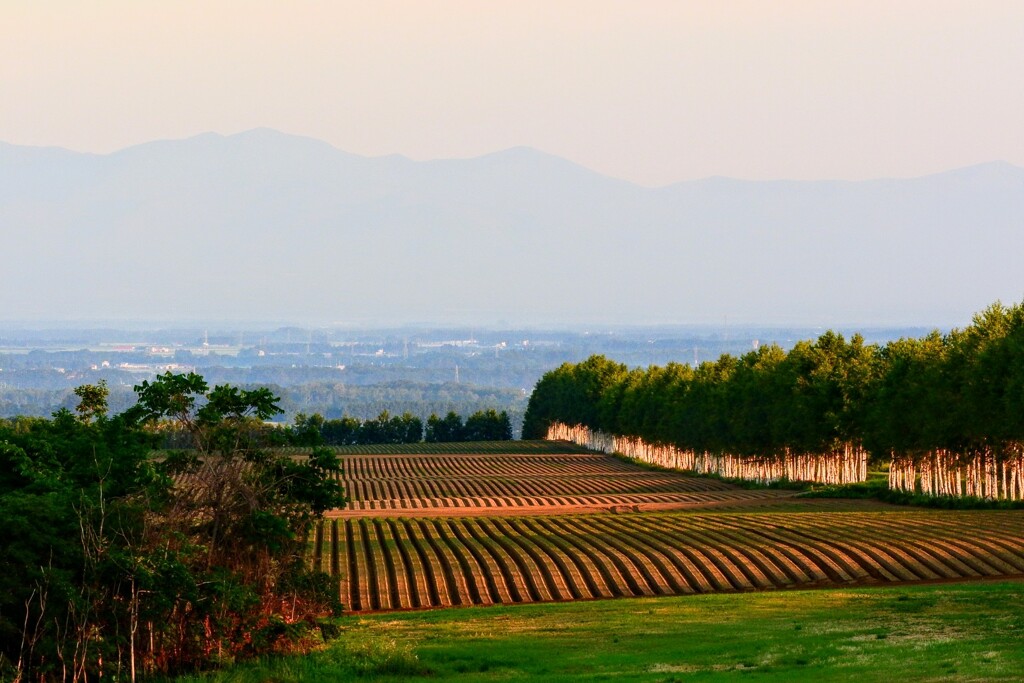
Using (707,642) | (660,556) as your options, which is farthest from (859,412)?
(707,642)

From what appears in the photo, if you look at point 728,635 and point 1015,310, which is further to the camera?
point 1015,310

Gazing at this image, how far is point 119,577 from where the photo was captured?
33.9 m

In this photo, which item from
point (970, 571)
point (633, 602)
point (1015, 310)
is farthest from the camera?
point (1015, 310)

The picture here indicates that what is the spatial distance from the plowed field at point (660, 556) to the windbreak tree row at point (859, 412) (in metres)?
13.3

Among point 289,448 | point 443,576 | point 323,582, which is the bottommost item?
point 443,576

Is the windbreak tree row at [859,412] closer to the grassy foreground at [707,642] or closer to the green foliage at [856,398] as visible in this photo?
the green foliage at [856,398]

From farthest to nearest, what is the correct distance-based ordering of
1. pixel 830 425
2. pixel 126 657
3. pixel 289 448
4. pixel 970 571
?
1. pixel 830 425
2. pixel 970 571
3. pixel 289 448
4. pixel 126 657

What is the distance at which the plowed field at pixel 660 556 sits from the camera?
181ft

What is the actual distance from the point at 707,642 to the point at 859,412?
3291 inches

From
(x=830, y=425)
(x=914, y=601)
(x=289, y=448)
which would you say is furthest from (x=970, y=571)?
(x=830, y=425)

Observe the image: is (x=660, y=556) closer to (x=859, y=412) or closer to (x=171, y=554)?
(x=171, y=554)

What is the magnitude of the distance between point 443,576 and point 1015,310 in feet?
183

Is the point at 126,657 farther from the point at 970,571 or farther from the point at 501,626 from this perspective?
the point at 970,571

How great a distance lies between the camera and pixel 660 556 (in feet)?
204
